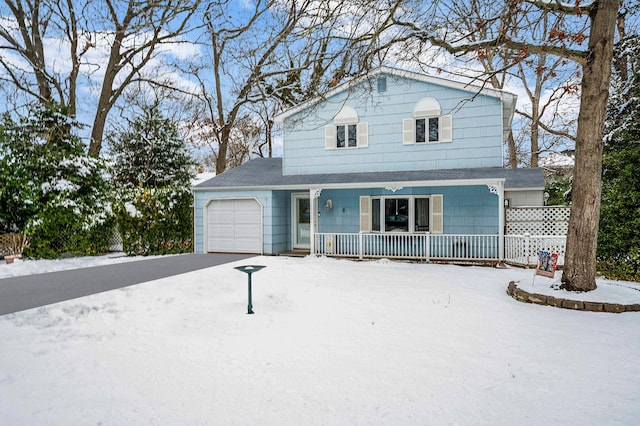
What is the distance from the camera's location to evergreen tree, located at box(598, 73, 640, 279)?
8.31 metres

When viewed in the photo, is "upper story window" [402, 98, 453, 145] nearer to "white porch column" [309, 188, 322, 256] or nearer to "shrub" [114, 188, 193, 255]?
"white porch column" [309, 188, 322, 256]

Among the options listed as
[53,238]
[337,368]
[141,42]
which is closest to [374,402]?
[337,368]

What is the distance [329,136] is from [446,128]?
3.79 meters

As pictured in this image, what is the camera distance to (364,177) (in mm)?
11953

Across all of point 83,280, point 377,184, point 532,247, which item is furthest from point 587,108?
point 83,280

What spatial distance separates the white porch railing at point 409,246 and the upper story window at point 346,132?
3.12 metres

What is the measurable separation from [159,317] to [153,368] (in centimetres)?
183

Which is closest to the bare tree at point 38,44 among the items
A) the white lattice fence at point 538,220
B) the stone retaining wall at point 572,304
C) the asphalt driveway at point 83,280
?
the asphalt driveway at point 83,280

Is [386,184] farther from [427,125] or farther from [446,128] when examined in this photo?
[446,128]

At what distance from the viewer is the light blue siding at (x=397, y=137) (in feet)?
38.0

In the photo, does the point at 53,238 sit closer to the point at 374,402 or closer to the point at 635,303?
the point at 374,402

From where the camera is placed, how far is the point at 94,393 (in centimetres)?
314

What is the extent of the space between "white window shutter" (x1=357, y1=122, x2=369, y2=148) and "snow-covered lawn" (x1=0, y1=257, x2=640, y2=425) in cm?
698

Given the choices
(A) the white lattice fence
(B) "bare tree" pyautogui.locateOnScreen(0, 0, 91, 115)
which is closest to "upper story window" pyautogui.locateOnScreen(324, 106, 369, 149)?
(A) the white lattice fence
